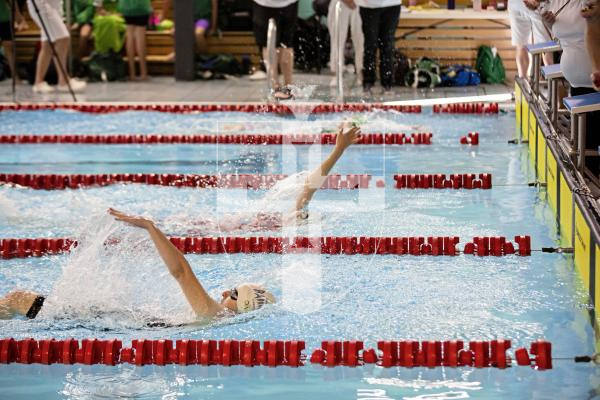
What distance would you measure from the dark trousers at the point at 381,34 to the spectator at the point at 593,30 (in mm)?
5216

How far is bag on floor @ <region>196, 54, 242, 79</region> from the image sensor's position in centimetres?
1280

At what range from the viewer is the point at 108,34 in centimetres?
1267

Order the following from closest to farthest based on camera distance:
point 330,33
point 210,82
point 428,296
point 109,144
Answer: point 428,296
point 109,144
point 330,33
point 210,82

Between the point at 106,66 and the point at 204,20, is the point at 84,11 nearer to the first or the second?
the point at 106,66

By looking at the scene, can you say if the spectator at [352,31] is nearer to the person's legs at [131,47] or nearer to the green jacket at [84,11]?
the person's legs at [131,47]

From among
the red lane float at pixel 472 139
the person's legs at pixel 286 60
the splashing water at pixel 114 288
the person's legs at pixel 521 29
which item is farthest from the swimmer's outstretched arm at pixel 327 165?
the person's legs at pixel 286 60

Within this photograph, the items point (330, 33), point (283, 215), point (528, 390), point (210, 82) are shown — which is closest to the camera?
point (528, 390)

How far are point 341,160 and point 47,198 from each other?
2334 mm

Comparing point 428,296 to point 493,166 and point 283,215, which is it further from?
point 493,166

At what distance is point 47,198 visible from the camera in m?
7.32

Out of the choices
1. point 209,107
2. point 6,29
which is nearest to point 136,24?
point 6,29

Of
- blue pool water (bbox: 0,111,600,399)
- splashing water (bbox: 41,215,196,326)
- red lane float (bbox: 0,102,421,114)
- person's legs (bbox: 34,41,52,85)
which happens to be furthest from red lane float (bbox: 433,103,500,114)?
splashing water (bbox: 41,215,196,326)

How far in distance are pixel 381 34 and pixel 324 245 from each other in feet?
17.2

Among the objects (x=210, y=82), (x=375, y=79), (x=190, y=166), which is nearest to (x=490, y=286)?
(x=190, y=166)
